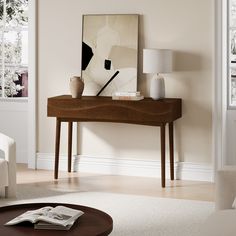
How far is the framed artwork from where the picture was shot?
6715 millimetres

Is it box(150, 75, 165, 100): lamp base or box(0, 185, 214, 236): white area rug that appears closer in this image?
box(0, 185, 214, 236): white area rug

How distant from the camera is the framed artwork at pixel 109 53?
6715mm

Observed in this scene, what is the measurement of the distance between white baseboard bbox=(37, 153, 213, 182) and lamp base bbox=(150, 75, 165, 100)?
74cm

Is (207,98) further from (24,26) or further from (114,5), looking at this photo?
(24,26)

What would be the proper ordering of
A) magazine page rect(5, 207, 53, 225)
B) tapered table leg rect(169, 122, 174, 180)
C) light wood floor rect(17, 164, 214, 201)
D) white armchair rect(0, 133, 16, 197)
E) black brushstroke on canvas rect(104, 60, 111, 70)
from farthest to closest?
black brushstroke on canvas rect(104, 60, 111, 70) → tapered table leg rect(169, 122, 174, 180) → light wood floor rect(17, 164, 214, 201) → white armchair rect(0, 133, 16, 197) → magazine page rect(5, 207, 53, 225)

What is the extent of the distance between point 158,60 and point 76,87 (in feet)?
2.90

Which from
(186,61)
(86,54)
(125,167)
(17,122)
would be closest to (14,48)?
(17,122)

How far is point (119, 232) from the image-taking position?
478 centimetres

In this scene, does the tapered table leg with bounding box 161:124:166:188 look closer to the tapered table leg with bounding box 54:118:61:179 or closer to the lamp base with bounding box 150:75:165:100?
the lamp base with bounding box 150:75:165:100

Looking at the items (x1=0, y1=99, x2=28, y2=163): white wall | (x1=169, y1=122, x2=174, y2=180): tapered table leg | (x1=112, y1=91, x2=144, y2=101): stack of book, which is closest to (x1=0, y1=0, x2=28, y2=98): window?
(x1=0, y1=99, x2=28, y2=163): white wall

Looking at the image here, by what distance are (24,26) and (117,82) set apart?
136 cm

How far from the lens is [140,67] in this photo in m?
6.75

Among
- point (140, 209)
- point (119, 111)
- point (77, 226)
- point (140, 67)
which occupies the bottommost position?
point (140, 209)

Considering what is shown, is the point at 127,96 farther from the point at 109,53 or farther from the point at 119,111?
the point at 109,53
